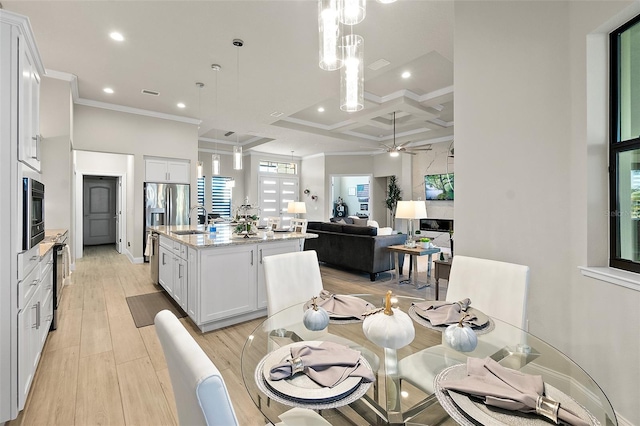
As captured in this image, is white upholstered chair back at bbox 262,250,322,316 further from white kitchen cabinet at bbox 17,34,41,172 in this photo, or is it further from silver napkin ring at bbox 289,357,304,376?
white kitchen cabinet at bbox 17,34,41,172

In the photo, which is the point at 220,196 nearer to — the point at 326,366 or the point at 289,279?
the point at 289,279

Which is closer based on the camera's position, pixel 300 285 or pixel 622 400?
pixel 622 400

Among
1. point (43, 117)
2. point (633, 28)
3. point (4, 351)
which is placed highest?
point (43, 117)

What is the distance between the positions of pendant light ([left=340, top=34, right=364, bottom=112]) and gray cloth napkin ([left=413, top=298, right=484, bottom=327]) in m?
1.22

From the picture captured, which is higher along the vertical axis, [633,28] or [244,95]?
[244,95]

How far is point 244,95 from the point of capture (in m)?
5.14

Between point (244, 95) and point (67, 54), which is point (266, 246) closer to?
point (244, 95)

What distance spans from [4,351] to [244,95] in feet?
14.7

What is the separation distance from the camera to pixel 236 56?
3.80 m

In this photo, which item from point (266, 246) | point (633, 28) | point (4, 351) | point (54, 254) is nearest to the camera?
point (4, 351)

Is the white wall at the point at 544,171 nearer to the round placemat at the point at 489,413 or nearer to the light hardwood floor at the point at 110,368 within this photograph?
the round placemat at the point at 489,413

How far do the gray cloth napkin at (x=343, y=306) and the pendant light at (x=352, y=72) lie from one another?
1.14 metres

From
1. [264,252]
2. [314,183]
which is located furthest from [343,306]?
[314,183]

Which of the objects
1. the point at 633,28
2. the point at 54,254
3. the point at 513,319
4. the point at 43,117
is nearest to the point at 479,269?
the point at 513,319
